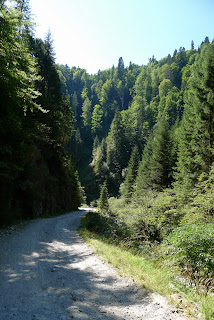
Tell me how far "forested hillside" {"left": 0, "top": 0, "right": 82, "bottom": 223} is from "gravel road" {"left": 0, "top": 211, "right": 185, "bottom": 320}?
6392 mm

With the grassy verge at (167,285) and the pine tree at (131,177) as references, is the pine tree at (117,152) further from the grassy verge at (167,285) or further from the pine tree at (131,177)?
the grassy verge at (167,285)

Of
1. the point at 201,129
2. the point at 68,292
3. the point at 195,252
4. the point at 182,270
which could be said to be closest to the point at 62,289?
the point at 68,292

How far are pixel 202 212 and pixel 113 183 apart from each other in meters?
59.1

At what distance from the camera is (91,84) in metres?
164

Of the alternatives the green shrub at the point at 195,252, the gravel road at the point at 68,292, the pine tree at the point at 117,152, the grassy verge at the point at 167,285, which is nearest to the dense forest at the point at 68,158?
the green shrub at the point at 195,252

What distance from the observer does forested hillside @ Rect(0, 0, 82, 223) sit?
8.00 m

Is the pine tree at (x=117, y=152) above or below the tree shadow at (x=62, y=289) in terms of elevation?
above

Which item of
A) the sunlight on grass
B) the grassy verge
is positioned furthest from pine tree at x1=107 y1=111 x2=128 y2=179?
the sunlight on grass

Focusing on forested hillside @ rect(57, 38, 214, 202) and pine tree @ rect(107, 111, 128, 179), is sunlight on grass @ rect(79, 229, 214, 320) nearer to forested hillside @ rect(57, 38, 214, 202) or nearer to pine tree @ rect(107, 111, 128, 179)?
forested hillside @ rect(57, 38, 214, 202)

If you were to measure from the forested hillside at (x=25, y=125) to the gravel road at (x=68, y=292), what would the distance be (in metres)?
6.39

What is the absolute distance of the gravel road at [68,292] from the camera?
10.4 feet

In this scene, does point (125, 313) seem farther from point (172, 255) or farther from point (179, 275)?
point (172, 255)

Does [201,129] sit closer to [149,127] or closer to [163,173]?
[163,173]

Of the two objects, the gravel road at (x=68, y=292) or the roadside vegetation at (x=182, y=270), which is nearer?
the gravel road at (x=68, y=292)
